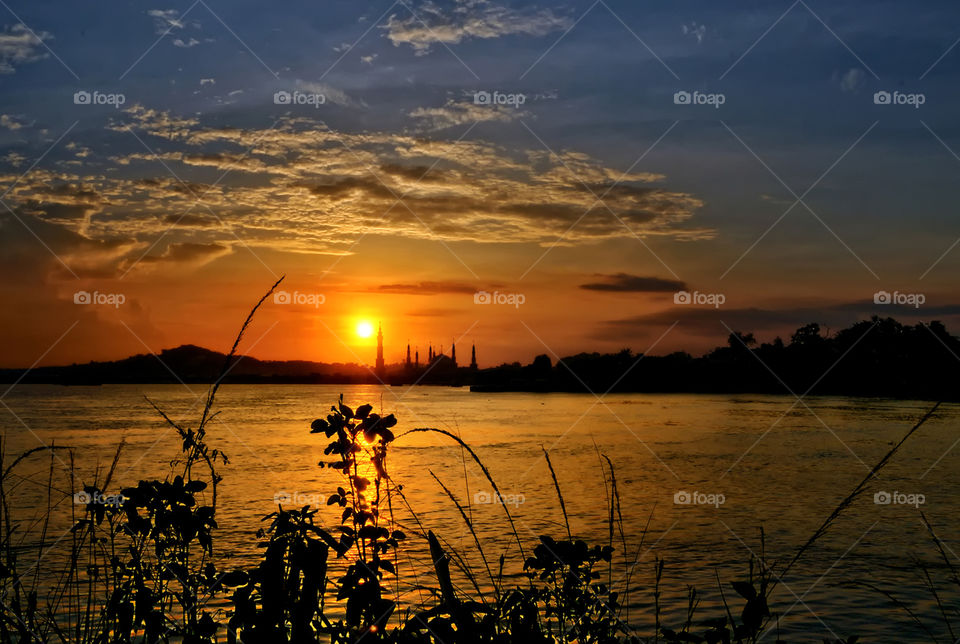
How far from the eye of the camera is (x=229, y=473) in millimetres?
28297

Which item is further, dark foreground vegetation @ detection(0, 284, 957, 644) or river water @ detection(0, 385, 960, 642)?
river water @ detection(0, 385, 960, 642)

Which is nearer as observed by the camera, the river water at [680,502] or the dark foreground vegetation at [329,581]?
the dark foreground vegetation at [329,581]

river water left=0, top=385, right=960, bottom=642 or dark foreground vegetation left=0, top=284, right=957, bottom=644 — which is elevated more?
dark foreground vegetation left=0, top=284, right=957, bottom=644

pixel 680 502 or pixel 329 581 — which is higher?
pixel 329 581

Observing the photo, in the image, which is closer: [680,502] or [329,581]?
[329,581]

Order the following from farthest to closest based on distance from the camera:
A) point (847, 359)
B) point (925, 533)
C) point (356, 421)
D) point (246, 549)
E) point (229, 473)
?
point (847, 359) < point (229, 473) < point (925, 533) < point (246, 549) < point (356, 421)

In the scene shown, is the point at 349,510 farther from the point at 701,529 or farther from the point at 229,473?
the point at 229,473

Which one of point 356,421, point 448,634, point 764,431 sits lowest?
point 764,431

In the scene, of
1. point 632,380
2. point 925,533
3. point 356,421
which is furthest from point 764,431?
point 632,380

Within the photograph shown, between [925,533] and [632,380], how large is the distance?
173917 mm

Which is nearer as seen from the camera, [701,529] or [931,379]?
[701,529]

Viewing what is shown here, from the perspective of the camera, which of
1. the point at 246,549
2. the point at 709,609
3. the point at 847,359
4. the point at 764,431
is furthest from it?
the point at 847,359

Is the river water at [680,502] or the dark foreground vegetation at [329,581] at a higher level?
the dark foreground vegetation at [329,581]

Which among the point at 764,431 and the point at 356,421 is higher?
the point at 356,421
